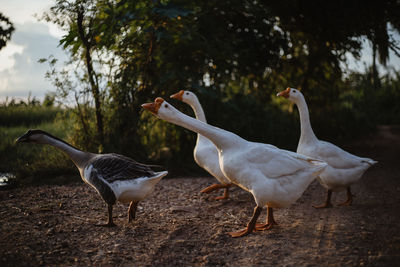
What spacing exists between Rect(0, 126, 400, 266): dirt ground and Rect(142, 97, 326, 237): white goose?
1.33ft

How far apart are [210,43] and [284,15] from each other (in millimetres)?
2449

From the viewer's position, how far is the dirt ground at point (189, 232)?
3.06 metres

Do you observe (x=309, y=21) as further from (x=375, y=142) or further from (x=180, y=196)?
(x=180, y=196)

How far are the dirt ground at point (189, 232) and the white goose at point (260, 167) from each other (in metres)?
0.40

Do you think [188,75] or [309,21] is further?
[309,21]

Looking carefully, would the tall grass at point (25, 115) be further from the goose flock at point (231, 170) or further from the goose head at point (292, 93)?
the goose head at point (292, 93)

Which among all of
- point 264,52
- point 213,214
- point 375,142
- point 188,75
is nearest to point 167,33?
point 188,75

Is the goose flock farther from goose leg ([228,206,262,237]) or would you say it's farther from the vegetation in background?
the vegetation in background

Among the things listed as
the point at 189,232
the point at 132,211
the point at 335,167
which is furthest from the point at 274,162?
the point at 132,211

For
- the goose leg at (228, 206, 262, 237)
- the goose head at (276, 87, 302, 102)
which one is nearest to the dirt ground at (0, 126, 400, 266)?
the goose leg at (228, 206, 262, 237)

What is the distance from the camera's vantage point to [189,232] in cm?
381

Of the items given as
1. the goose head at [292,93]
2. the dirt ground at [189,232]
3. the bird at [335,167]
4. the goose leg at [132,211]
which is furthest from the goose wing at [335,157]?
the goose leg at [132,211]

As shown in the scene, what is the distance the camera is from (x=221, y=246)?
342 centimetres

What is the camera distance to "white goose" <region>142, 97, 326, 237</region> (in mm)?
3594
